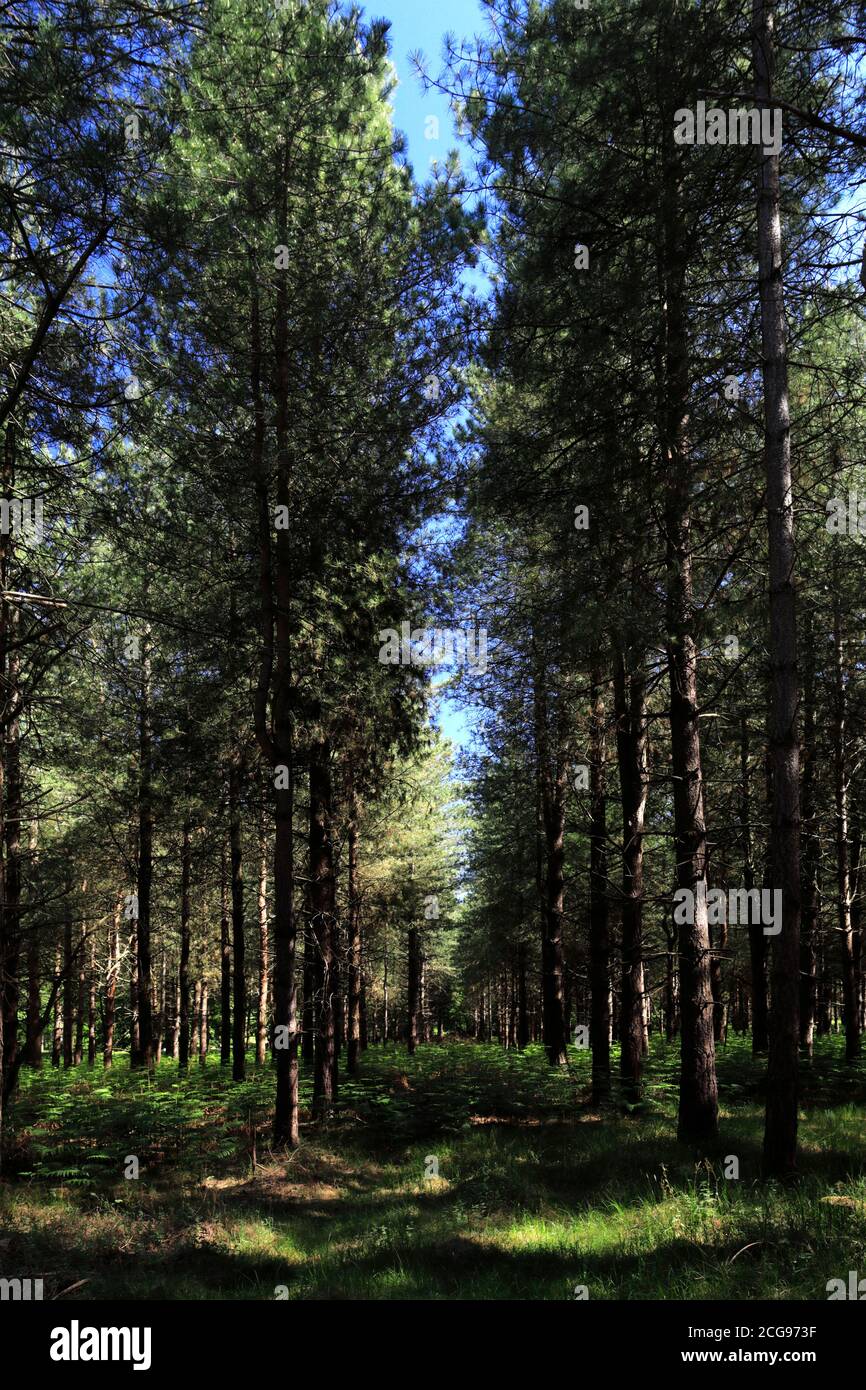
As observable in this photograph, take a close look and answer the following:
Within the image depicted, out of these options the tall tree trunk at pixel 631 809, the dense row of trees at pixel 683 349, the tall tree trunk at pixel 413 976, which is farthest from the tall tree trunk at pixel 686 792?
the tall tree trunk at pixel 413 976

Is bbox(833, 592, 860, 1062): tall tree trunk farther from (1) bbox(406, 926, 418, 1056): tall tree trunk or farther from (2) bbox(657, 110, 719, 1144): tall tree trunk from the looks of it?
(1) bbox(406, 926, 418, 1056): tall tree trunk

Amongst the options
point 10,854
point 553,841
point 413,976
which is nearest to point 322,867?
point 10,854

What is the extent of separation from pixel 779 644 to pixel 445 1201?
648 cm

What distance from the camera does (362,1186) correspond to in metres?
8.59

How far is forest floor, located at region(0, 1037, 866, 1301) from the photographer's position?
5.03 metres

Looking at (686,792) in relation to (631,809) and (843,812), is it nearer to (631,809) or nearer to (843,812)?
(631,809)

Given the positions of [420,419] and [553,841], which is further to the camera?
[553,841]

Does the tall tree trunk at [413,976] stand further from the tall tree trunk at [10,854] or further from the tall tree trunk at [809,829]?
the tall tree trunk at [10,854]

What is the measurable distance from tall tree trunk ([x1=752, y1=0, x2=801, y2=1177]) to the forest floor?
26.3 inches

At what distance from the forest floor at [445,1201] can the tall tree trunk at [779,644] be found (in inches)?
26.3

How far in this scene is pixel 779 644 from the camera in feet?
19.9

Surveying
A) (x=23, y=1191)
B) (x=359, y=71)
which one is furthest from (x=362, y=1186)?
(x=359, y=71)

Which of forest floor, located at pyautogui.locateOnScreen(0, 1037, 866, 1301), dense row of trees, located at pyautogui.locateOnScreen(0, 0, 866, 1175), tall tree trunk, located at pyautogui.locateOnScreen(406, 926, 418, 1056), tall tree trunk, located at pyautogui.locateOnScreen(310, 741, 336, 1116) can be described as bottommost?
tall tree trunk, located at pyautogui.locateOnScreen(406, 926, 418, 1056)

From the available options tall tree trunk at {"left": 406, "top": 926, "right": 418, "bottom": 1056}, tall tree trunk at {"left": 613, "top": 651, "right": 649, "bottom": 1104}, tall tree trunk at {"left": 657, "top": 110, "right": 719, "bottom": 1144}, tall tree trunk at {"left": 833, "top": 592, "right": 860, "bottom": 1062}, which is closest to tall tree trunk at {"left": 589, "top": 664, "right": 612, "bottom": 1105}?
tall tree trunk at {"left": 613, "top": 651, "right": 649, "bottom": 1104}
